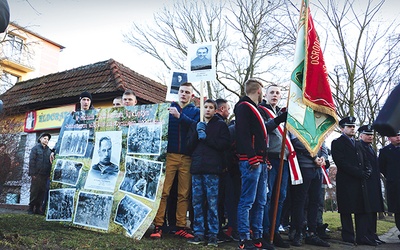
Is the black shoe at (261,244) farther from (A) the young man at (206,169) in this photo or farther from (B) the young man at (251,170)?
(A) the young man at (206,169)

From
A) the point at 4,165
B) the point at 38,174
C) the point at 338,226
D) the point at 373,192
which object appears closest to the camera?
the point at 4,165

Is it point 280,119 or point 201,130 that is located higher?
point 280,119

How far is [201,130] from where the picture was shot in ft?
16.6

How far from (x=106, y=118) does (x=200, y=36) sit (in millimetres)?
16548

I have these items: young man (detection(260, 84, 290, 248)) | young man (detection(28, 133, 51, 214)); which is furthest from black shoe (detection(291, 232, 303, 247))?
young man (detection(28, 133, 51, 214))

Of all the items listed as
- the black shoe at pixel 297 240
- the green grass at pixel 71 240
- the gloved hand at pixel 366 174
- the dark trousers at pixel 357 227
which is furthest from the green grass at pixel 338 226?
the green grass at pixel 71 240

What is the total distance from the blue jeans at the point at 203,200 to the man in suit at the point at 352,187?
8.42 ft

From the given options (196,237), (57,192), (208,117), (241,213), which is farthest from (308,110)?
(57,192)

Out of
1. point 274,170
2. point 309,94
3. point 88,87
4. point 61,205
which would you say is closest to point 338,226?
point 274,170

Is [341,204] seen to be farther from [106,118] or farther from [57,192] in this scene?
[57,192]

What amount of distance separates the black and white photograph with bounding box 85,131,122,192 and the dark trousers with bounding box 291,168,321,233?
279 centimetres

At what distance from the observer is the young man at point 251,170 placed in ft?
15.0

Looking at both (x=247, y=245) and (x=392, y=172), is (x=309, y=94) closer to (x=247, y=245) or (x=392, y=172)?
(x=247, y=245)

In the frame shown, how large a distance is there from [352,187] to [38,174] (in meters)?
6.95
